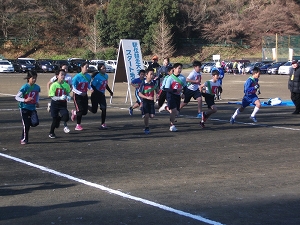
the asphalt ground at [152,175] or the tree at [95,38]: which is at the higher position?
the tree at [95,38]

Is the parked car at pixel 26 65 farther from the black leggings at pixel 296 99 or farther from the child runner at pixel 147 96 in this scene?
the child runner at pixel 147 96

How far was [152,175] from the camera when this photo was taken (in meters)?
8.86

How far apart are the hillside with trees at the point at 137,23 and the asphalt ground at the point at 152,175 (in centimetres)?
6021

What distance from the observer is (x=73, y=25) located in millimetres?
80062

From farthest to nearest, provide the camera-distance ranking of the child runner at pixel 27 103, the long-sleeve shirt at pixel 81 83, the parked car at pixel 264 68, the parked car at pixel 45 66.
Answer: the parked car at pixel 264 68, the parked car at pixel 45 66, the long-sleeve shirt at pixel 81 83, the child runner at pixel 27 103

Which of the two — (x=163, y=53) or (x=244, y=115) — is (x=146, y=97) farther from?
(x=163, y=53)

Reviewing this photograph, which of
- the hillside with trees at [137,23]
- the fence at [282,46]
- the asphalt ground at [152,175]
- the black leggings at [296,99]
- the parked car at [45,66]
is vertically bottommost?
the asphalt ground at [152,175]

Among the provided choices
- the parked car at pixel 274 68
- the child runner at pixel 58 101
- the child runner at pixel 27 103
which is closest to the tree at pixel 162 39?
the parked car at pixel 274 68

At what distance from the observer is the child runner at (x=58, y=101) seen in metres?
12.6

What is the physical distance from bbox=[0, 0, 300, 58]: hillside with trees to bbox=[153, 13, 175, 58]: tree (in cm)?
15

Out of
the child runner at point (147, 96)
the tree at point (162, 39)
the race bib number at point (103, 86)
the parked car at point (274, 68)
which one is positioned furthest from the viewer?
the tree at point (162, 39)

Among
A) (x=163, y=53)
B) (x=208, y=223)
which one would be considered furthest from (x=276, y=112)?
(x=163, y=53)

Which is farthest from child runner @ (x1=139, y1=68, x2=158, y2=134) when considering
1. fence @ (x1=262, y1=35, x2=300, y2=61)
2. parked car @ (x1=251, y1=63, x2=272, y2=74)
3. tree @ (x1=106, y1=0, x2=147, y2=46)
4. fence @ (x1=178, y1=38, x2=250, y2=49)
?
fence @ (x1=178, y1=38, x2=250, y2=49)

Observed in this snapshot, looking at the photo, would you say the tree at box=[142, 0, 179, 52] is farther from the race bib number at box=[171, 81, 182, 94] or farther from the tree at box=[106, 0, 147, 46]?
the race bib number at box=[171, 81, 182, 94]
